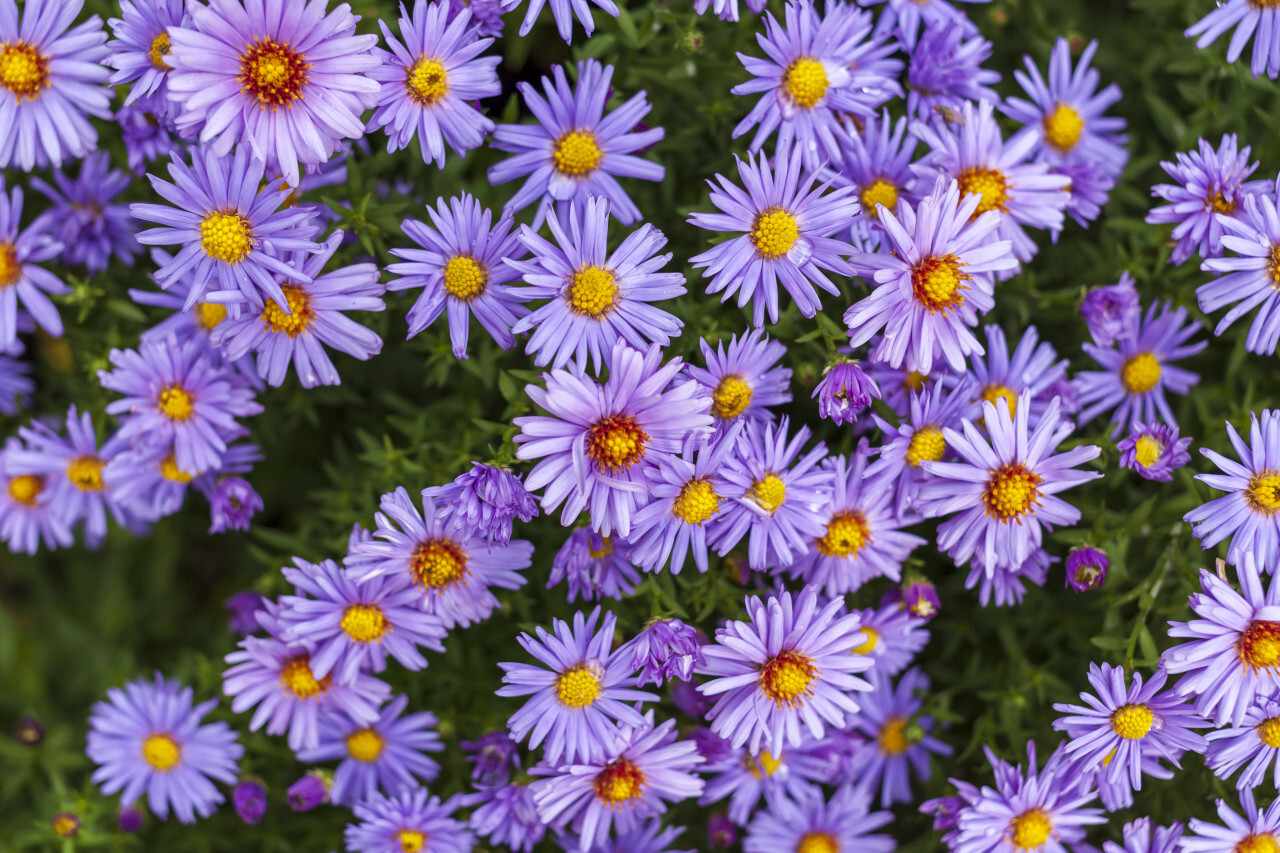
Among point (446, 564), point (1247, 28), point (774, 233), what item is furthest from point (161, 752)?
point (1247, 28)

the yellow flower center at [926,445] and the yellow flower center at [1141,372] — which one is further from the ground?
the yellow flower center at [1141,372]

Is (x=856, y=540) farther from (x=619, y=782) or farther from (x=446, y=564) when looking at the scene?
(x=446, y=564)

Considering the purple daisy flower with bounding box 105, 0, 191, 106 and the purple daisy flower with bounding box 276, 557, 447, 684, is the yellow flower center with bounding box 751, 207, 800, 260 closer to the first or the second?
the purple daisy flower with bounding box 276, 557, 447, 684

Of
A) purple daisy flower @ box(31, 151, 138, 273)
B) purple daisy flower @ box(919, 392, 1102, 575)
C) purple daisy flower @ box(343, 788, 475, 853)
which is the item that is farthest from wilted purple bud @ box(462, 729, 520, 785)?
purple daisy flower @ box(31, 151, 138, 273)

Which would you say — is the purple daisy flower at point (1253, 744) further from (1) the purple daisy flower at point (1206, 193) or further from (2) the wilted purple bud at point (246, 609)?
(2) the wilted purple bud at point (246, 609)

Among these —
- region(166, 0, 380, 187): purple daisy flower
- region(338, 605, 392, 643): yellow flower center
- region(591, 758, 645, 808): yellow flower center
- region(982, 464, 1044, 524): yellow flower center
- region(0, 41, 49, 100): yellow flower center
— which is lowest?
region(591, 758, 645, 808): yellow flower center

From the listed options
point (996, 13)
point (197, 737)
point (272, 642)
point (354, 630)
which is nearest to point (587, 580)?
point (354, 630)

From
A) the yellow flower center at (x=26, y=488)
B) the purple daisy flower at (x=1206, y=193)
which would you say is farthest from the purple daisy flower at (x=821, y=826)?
the yellow flower center at (x=26, y=488)
